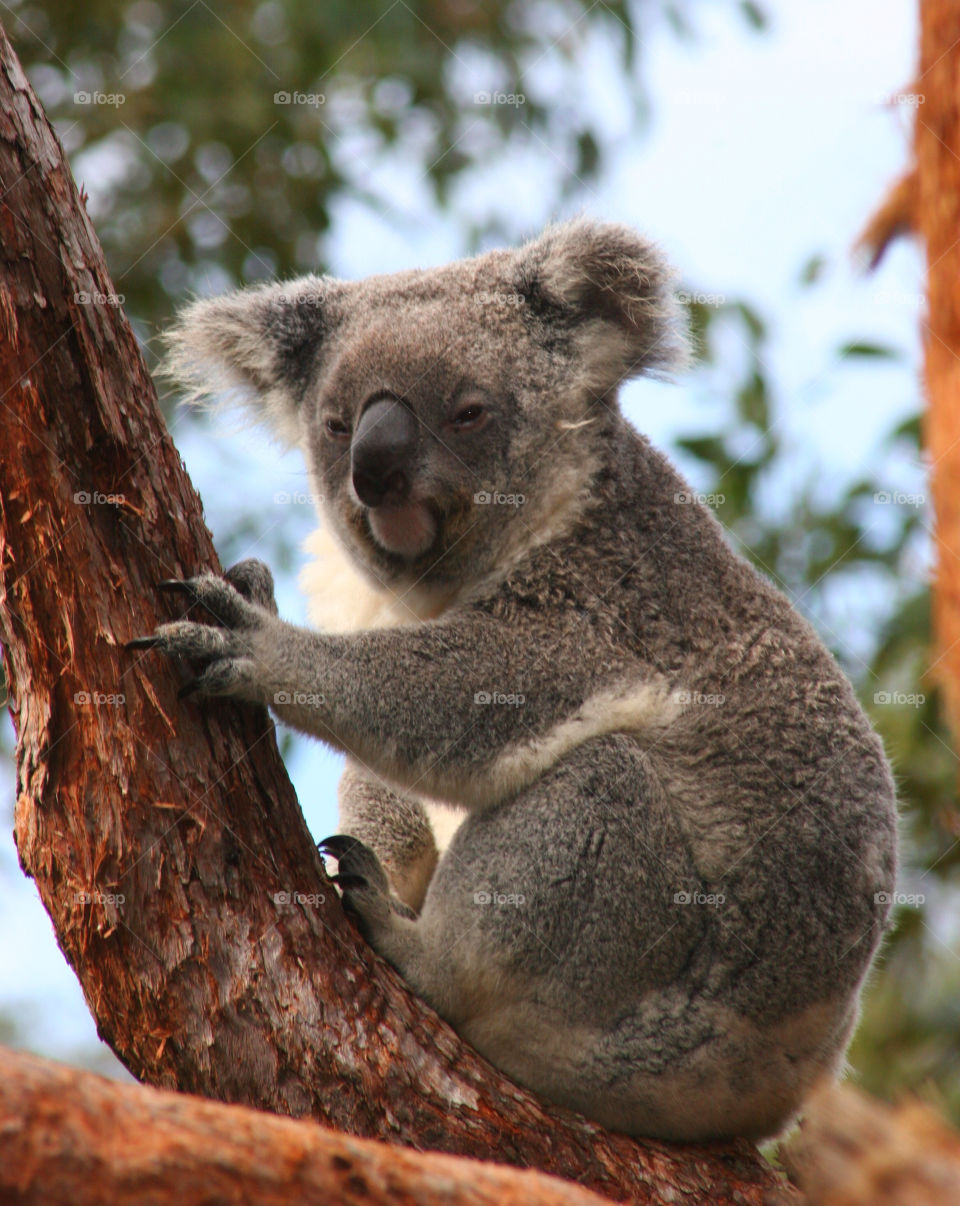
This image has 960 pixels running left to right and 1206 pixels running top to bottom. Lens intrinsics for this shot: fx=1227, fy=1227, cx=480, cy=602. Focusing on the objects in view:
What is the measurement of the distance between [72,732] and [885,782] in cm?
216

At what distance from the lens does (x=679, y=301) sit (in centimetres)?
390

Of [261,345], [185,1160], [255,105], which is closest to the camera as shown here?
[185,1160]

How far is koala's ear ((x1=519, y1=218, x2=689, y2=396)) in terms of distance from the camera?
3789mm

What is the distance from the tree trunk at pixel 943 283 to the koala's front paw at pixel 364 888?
4.89 ft

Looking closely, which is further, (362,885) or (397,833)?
(397,833)

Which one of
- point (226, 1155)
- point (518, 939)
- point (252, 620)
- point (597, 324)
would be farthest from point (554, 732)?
point (226, 1155)

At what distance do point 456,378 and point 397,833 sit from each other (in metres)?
1.43

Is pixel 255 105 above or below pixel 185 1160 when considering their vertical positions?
above

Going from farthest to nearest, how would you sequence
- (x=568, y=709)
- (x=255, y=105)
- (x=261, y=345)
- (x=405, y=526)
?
(x=255, y=105), (x=261, y=345), (x=405, y=526), (x=568, y=709)

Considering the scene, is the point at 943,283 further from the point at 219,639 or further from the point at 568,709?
the point at 219,639

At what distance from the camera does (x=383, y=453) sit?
3.35 metres

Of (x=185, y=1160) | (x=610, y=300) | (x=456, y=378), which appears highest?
(x=610, y=300)

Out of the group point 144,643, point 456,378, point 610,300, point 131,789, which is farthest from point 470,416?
point 131,789

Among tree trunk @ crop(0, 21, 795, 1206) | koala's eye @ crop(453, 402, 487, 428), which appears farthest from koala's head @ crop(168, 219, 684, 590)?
tree trunk @ crop(0, 21, 795, 1206)
